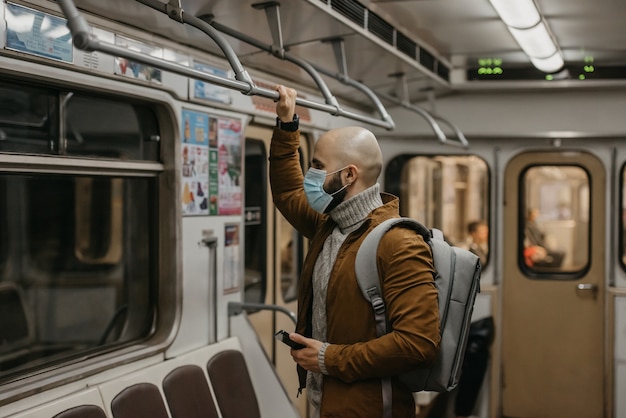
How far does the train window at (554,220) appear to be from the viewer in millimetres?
6254

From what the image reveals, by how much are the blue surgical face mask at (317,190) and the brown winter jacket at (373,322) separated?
0.14 meters

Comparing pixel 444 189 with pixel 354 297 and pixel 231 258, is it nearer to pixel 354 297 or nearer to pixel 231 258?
pixel 231 258

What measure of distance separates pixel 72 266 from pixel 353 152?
1.51m

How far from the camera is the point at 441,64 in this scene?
5422 millimetres

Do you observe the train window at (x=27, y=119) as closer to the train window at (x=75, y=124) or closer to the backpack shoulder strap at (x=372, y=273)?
the train window at (x=75, y=124)

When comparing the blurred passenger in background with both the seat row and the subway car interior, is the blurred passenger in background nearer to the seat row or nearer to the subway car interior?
the subway car interior

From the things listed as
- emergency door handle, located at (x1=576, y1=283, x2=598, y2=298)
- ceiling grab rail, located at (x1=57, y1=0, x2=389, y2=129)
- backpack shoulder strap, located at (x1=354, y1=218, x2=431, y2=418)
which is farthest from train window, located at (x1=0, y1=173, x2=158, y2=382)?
emergency door handle, located at (x1=576, y1=283, x2=598, y2=298)

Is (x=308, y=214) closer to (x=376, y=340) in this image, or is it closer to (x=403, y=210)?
(x=376, y=340)

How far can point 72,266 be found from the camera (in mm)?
3289

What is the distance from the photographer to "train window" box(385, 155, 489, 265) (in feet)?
20.9

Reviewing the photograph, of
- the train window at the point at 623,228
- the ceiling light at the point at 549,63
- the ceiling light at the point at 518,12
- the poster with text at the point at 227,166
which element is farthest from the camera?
the train window at the point at 623,228

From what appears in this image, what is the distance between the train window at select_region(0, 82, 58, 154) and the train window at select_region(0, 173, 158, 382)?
122 millimetres

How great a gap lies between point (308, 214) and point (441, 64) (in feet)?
9.79

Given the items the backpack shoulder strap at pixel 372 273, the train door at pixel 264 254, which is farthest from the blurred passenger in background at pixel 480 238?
the backpack shoulder strap at pixel 372 273
